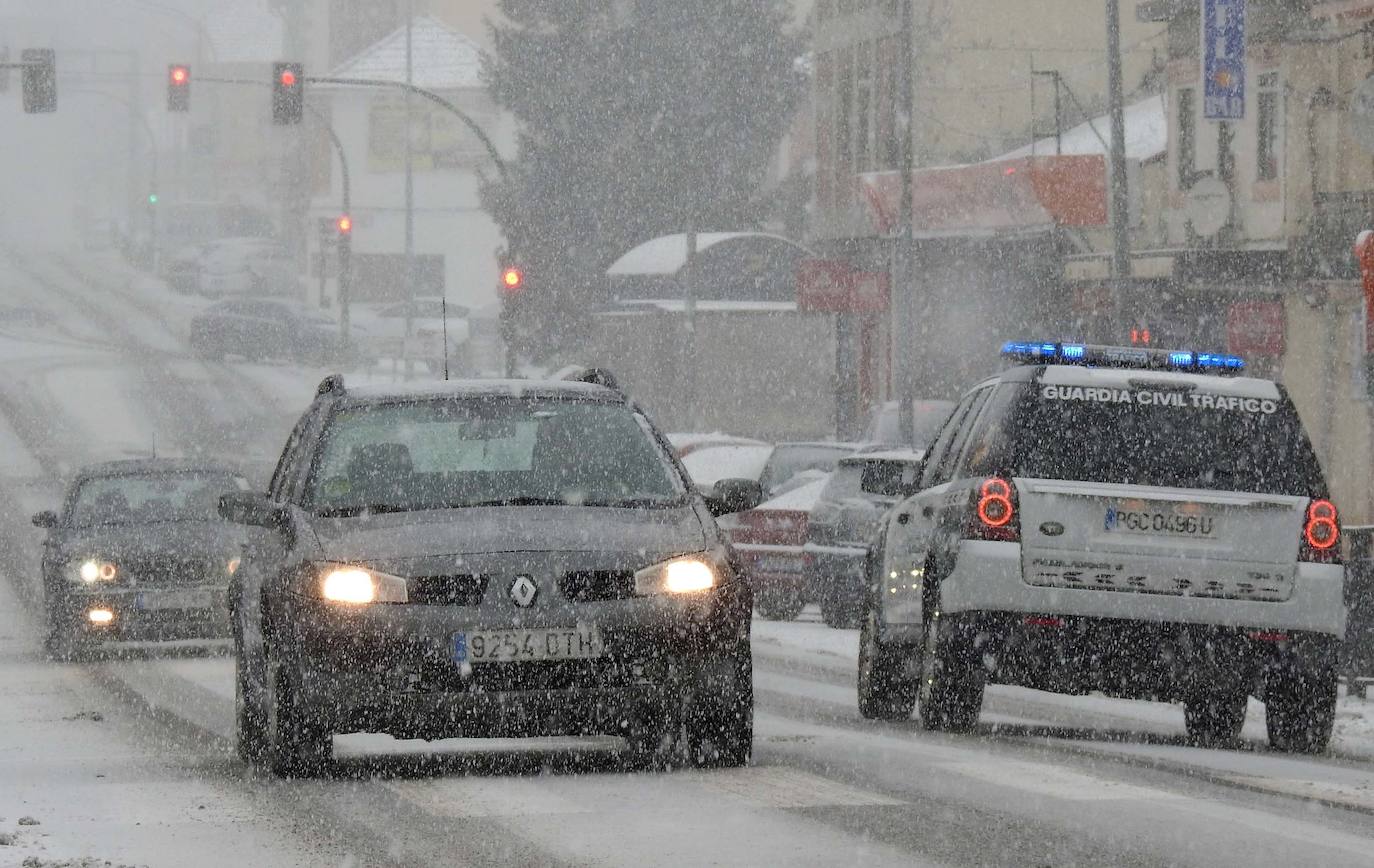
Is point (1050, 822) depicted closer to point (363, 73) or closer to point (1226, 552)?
point (1226, 552)

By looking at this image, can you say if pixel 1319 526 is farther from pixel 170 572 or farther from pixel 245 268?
pixel 245 268

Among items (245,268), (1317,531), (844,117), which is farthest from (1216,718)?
(245,268)

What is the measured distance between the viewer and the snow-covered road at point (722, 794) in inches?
322

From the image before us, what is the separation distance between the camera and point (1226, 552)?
11969 millimetres

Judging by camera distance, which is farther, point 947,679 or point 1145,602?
point 947,679

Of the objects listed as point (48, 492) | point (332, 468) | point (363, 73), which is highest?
point (363, 73)

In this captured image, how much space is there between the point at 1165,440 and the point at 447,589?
368 cm

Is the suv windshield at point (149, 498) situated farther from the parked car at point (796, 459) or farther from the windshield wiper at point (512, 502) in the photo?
the windshield wiper at point (512, 502)

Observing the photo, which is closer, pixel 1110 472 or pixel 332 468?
pixel 332 468

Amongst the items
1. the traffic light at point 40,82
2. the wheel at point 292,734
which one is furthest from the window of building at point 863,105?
the wheel at point 292,734

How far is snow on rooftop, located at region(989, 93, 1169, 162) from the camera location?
4438cm

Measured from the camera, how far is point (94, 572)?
65.7 ft

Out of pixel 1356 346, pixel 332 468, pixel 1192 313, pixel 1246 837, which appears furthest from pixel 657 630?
pixel 1192 313

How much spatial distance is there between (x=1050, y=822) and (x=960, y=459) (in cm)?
426
